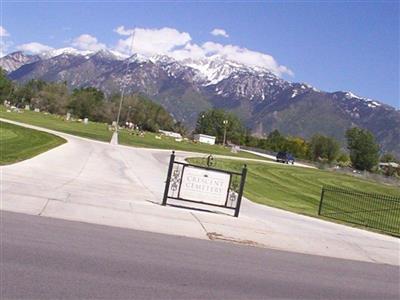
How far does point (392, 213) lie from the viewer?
30.3 meters

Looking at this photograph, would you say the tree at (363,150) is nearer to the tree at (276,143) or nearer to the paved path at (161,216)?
the tree at (276,143)

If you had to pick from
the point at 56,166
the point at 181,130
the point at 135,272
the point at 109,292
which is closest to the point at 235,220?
the point at 135,272

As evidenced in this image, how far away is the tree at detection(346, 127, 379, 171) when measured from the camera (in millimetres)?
156250

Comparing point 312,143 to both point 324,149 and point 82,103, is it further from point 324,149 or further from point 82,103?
point 82,103

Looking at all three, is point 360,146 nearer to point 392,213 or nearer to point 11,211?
point 392,213

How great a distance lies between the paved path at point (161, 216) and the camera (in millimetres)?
12922

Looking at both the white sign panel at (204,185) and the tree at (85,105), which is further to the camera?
the tree at (85,105)

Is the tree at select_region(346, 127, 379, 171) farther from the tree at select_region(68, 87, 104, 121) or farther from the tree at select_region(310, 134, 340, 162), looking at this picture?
the tree at select_region(68, 87, 104, 121)

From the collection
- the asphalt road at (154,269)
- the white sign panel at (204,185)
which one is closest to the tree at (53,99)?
the white sign panel at (204,185)

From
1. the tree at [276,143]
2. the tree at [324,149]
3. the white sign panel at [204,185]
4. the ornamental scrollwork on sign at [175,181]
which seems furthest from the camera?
the tree at [324,149]

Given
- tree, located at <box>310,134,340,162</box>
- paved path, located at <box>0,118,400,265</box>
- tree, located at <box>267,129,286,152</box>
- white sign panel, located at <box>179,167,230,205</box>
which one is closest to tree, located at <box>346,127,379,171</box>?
tree, located at <box>310,134,340,162</box>

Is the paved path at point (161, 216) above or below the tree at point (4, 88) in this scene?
below

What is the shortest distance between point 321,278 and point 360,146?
153 metres

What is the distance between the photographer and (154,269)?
866 cm
